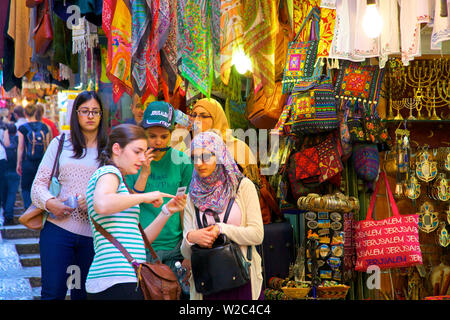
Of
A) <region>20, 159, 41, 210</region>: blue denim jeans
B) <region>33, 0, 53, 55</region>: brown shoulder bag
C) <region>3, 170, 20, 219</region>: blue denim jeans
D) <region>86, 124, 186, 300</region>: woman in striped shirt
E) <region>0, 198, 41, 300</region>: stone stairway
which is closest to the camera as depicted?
<region>86, 124, 186, 300</region>: woman in striped shirt

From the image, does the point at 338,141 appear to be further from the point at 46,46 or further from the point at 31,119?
the point at 31,119

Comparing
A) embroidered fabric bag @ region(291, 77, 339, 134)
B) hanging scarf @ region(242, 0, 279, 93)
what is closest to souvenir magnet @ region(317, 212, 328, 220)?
embroidered fabric bag @ region(291, 77, 339, 134)

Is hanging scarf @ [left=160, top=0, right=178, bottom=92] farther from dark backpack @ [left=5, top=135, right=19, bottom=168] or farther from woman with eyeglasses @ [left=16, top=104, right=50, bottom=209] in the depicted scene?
dark backpack @ [left=5, top=135, right=19, bottom=168]

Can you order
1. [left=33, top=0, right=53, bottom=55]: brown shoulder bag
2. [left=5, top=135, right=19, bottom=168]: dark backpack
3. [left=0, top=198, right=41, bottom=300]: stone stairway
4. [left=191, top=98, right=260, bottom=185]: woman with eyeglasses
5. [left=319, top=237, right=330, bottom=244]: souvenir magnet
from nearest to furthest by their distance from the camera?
[left=33, top=0, right=53, bottom=55]: brown shoulder bag → [left=191, top=98, right=260, bottom=185]: woman with eyeglasses → [left=319, top=237, right=330, bottom=244]: souvenir magnet → [left=0, top=198, right=41, bottom=300]: stone stairway → [left=5, top=135, right=19, bottom=168]: dark backpack

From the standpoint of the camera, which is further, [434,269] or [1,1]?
[434,269]

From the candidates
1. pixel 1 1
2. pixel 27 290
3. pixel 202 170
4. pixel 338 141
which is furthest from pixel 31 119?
pixel 202 170

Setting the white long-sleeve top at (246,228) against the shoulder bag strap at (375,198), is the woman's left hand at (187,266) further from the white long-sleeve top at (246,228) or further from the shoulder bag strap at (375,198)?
the shoulder bag strap at (375,198)

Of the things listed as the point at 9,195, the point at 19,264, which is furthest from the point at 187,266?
the point at 9,195

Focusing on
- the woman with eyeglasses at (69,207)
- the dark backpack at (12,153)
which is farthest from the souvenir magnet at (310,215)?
the dark backpack at (12,153)

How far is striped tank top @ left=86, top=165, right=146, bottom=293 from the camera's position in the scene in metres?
3.45

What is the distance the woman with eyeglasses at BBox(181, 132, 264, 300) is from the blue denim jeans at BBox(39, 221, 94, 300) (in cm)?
73

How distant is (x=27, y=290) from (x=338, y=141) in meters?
3.25

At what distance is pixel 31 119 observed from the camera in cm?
833

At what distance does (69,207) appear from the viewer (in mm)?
4145
